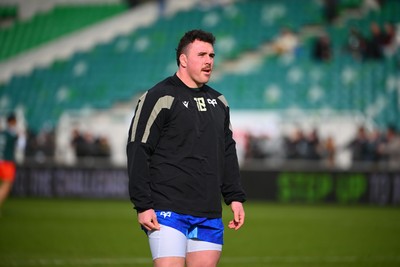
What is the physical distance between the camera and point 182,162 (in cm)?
590

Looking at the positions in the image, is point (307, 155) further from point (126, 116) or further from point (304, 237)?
point (304, 237)

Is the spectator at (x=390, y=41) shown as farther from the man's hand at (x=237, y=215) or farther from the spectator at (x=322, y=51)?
the man's hand at (x=237, y=215)

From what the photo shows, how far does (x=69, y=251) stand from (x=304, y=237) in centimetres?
478

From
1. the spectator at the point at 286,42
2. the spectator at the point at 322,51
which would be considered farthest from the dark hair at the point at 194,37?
the spectator at the point at 286,42

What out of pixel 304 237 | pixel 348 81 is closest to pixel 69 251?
pixel 304 237

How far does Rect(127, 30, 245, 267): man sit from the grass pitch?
212 inches

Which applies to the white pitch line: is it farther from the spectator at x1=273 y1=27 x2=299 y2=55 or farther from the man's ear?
the spectator at x1=273 y1=27 x2=299 y2=55

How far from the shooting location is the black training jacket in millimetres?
5781

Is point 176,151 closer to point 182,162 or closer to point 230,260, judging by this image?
point 182,162

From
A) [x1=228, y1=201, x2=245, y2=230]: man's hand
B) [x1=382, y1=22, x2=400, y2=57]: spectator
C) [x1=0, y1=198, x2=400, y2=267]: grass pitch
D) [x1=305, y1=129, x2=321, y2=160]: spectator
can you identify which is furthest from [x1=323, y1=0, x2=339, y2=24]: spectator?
[x1=228, y1=201, x2=245, y2=230]: man's hand

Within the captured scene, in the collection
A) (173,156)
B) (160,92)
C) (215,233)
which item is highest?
(160,92)

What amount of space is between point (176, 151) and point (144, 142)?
10.1 inches

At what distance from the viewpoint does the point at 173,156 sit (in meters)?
5.89

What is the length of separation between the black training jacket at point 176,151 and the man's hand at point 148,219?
0.20ft
